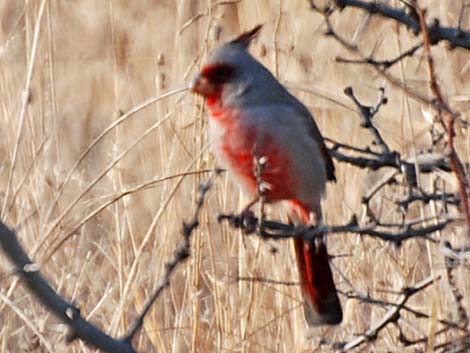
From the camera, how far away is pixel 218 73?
312 cm

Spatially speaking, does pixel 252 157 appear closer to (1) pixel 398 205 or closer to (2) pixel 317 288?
(2) pixel 317 288

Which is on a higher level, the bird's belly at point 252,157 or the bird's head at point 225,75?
the bird's head at point 225,75

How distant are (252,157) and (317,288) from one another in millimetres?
376

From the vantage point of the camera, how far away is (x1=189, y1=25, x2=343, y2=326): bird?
3.08 metres

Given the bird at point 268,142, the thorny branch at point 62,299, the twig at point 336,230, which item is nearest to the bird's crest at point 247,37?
the bird at point 268,142

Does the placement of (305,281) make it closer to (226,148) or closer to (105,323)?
(226,148)

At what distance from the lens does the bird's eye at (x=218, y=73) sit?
3.10 meters

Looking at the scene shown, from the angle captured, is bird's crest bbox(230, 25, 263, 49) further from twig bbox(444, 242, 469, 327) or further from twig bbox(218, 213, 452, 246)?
twig bbox(444, 242, 469, 327)

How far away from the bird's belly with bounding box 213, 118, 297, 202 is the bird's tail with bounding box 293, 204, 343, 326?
0.49ft

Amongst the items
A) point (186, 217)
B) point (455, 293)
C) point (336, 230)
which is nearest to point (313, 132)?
point (186, 217)

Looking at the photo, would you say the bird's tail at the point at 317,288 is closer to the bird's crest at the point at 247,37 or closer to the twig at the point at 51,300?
the bird's crest at the point at 247,37

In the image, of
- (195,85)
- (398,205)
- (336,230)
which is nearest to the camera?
(336,230)

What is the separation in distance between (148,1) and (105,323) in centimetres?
280

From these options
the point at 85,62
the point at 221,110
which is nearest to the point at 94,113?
the point at 85,62
